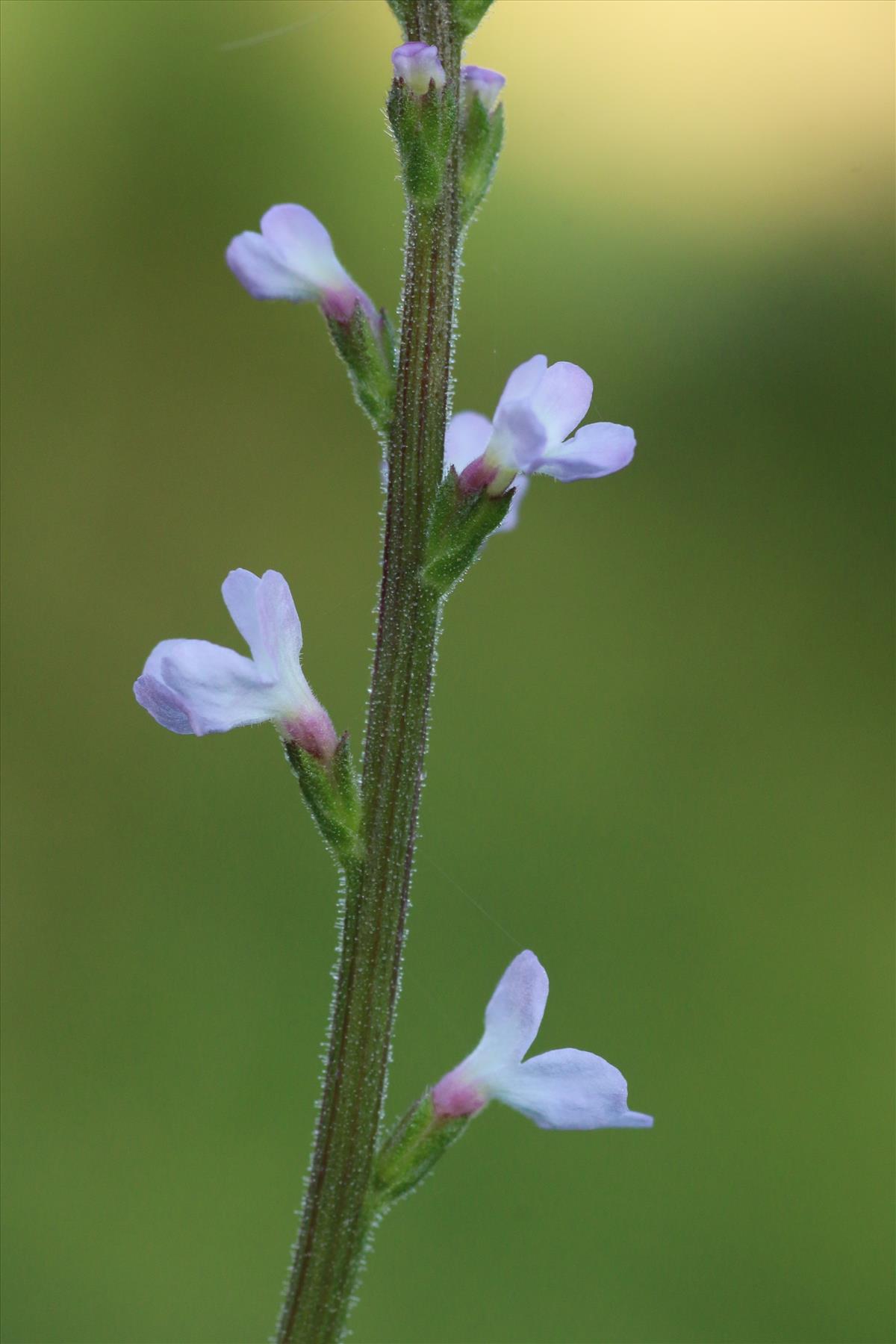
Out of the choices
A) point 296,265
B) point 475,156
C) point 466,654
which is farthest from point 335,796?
point 466,654

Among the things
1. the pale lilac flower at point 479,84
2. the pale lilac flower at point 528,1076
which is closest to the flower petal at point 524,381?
the pale lilac flower at point 479,84

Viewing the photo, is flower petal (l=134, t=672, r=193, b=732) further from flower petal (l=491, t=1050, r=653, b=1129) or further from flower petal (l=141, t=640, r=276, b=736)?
flower petal (l=491, t=1050, r=653, b=1129)

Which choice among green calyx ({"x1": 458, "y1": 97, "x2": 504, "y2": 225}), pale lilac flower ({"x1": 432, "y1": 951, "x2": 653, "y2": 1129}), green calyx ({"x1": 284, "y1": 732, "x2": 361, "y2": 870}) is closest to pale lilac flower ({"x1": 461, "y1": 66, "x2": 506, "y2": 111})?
green calyx ({"x1": 458, "y1": 97, "x2": 504, "y2": 225})

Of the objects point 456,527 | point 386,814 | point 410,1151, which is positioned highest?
point 456,527

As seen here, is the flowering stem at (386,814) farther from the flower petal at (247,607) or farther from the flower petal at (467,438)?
the flower petal at (467,438)

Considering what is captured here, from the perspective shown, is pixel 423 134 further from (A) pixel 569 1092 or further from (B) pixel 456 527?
(A) pixel 569 1092
